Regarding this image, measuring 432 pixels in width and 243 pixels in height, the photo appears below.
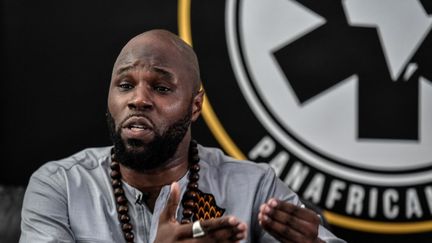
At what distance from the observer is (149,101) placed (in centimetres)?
194

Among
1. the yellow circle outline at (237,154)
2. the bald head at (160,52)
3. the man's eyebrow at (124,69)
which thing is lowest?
the yellow circle outline at (237,154)

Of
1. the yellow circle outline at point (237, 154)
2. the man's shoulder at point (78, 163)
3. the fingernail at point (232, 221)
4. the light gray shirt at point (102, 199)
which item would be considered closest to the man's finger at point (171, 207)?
the fingernail at point (232, 221)

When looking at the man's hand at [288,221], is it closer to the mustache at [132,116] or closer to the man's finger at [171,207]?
the man's finger at [171,207]

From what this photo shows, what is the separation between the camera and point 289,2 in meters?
2.82

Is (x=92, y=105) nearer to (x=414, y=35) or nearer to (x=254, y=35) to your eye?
(x=254, y=35)

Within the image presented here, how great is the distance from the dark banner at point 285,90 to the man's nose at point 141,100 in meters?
0.86

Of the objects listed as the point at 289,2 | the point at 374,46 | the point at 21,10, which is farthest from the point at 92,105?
the point at 374,46

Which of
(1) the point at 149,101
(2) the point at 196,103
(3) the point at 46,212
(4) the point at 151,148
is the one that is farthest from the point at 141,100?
(3) the point at 46,212

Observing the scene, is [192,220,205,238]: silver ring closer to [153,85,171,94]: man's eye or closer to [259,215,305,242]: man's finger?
[259,215,305,242]: man's finger

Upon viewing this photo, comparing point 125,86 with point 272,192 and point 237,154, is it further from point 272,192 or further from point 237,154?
point 237,154

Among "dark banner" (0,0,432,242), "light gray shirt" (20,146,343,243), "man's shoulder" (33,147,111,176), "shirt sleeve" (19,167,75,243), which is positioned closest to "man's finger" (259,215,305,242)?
"light gray shirt" (20,146,343,243)

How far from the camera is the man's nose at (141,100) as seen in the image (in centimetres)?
193

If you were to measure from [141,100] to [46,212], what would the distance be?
41 centimetres

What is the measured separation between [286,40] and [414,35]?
0.52 m
